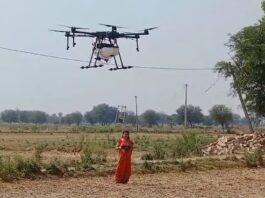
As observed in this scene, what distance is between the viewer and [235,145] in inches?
1358

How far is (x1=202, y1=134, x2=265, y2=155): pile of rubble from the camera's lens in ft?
110

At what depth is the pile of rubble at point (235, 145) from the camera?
33.4 metres

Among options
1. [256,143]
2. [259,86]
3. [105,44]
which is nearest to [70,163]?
[105,44]

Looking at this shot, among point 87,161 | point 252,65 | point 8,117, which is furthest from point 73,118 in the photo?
point 87,161

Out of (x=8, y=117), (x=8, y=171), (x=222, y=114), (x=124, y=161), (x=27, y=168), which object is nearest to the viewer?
(x=124, y=161)

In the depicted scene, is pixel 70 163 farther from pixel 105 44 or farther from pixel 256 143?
pixel 256 143

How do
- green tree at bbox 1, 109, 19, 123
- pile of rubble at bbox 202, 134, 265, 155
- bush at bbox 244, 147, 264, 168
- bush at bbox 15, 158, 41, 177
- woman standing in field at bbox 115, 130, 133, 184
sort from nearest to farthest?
woman standing in field at bbox 115, 130, 133, 184
bush at bbox 15, 158, 41, 177
bush at bbox 244, 147, 264, 168
pile of rubble at bbox 202, 134, 265, 155
green tree at bbox 1, 109, 19, 123

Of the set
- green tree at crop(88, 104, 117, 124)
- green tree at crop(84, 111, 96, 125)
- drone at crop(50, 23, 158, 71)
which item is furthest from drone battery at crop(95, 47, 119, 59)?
green tree at crop(84, 111, 96, 125)

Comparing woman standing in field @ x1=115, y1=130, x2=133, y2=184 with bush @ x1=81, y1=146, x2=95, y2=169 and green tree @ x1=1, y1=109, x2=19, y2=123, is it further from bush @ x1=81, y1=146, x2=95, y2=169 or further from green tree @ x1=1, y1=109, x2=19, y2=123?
green tree @ x1=1, y1=109, x2=19, y2=123

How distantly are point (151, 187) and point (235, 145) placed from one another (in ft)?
53.7

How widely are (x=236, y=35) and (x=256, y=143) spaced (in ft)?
34.1

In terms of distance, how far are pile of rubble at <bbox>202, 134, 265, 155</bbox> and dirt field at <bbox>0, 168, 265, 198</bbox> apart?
9.89 metres

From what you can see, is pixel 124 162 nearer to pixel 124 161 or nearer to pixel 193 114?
pixel 124 161

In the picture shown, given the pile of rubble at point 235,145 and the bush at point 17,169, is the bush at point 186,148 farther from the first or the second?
the bush at point 17,169
